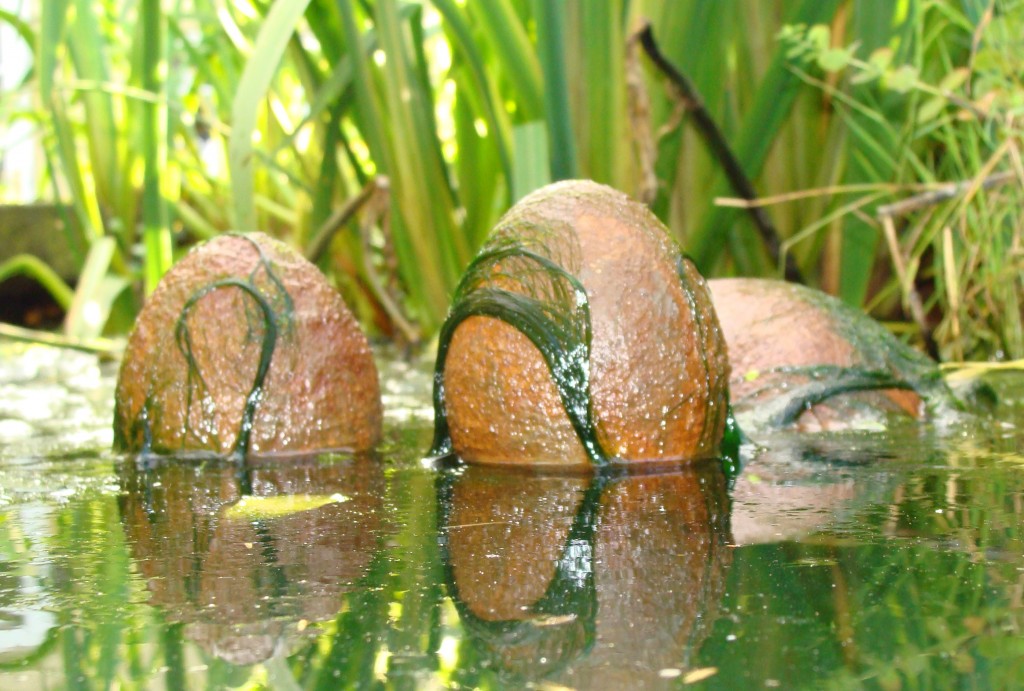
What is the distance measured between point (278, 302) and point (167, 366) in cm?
28

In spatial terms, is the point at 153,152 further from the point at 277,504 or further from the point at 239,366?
the point at 277,504

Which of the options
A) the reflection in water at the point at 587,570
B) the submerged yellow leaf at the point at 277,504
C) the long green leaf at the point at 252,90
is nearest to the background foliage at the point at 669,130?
the long green leaf at the point at 252,90

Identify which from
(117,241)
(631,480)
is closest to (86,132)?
(117,241)

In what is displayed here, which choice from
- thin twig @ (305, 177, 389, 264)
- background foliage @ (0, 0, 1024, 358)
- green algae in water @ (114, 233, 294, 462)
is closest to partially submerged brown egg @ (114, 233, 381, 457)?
Result: green algae in water @ (114, 233, 294, 462)

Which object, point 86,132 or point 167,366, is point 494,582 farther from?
point 86,132

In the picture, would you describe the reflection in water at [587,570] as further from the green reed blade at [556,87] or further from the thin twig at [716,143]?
the thin twig at [716,143]

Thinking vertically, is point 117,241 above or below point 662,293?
above

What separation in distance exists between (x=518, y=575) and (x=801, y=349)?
1.66m

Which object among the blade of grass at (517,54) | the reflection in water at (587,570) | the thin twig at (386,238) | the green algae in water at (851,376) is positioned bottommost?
the reflection in water at (587,570)

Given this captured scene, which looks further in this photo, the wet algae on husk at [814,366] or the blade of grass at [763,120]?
the blade of grass at [763,120]

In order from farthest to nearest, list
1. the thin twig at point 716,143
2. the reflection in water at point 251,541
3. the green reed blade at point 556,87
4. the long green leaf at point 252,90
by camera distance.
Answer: the thin twig at point 716,143 < the green reed blade at point 556,87 < the long green leaf at point 252,90 < the reflection in water at point 251,541

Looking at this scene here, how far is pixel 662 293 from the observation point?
96.2 inches

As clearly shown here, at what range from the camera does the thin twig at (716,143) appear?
11.8 feet

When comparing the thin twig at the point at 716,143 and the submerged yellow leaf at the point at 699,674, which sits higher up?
the thin twig at the point at 716,143
